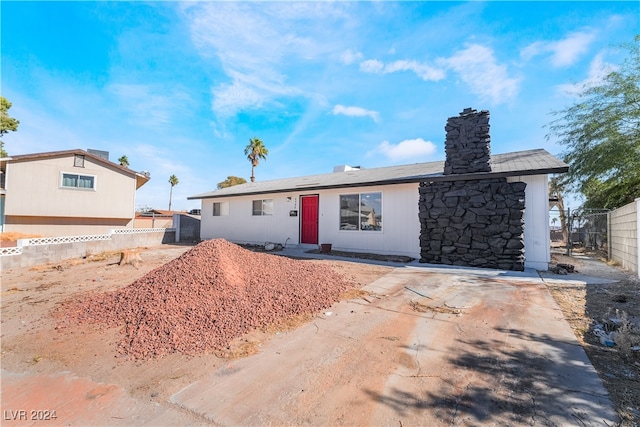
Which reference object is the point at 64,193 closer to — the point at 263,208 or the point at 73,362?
the point at 263,208

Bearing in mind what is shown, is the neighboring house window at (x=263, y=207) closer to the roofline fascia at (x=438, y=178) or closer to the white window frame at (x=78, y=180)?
the roofline fascia at (x=438, y=178)

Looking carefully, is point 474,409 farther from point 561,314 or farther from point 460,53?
point 460,53

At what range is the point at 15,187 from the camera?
41.3ft

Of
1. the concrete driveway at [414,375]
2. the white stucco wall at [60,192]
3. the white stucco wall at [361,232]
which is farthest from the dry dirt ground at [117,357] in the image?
the white stucco wall at [60,192]

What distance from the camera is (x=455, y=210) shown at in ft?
24.6

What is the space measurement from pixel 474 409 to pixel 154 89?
11909 mm

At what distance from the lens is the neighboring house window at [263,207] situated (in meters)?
12.7

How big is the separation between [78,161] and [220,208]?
7596 mm

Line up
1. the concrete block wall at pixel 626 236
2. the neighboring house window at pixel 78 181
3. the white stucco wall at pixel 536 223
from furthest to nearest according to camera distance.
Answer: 1. the neighboring house window at pixel 78 181
2. the white stucco wall at pixel 536 223
3. the concrete block wall at pixel 626 236

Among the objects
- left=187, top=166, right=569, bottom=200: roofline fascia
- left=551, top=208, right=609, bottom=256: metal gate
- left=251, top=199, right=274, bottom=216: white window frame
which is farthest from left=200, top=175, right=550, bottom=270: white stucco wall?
left=551, top=208, right=609, bottom=256: metal gate

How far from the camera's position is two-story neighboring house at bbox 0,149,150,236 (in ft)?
41.5

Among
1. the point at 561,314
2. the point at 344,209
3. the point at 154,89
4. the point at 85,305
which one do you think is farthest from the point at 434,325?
the point at 154,89

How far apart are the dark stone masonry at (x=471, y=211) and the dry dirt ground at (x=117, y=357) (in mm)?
1705

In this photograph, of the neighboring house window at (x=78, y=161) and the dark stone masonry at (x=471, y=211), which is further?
the neighboring house window at (x=78, y=161)
